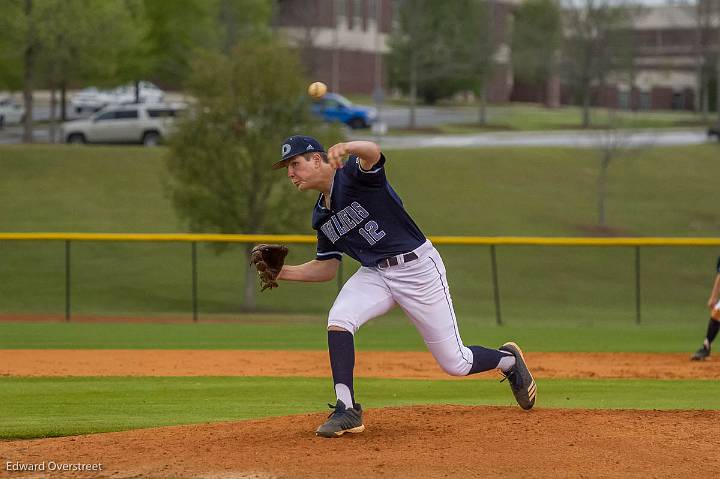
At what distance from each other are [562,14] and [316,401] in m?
56.3

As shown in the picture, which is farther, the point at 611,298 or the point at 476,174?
the point at 476,174

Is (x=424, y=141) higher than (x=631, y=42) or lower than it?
lower

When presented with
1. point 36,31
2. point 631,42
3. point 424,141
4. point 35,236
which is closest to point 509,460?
point 35,236

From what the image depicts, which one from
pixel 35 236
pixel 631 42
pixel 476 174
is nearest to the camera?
pixel 35 236

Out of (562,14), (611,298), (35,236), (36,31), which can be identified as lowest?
(611,298)

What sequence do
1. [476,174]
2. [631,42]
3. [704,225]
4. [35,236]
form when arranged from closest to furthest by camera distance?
[35,236], [704,225], [476,174], [631,42]

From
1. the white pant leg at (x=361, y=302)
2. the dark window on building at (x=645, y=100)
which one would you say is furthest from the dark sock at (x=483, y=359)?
the dark window on building at (x=645, y=100)

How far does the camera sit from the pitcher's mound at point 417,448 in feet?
20.0

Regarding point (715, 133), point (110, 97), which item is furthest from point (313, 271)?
point (110, 97)

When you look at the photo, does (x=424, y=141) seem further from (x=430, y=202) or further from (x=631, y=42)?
(x=631, y=42)

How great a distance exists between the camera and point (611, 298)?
24.8 metres

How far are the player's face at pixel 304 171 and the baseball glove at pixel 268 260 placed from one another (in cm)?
59

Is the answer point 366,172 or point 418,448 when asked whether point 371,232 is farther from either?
point 418,448

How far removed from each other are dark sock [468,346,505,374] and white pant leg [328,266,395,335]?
0.71 metres
